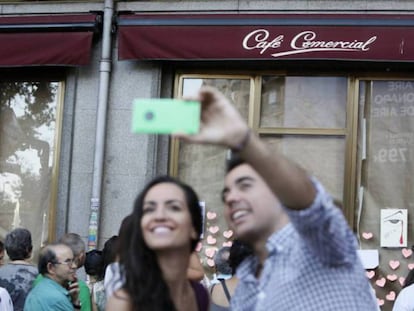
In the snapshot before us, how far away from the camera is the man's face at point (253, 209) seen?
2672 mm

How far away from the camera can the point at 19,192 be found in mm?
9797

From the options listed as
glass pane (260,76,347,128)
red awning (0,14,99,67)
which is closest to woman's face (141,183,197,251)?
glass pane (260,76,347,128)

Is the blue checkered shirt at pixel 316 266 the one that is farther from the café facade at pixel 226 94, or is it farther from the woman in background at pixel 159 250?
the café facade at pixel 226 94

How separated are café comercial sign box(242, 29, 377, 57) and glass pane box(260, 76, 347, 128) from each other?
530 mm

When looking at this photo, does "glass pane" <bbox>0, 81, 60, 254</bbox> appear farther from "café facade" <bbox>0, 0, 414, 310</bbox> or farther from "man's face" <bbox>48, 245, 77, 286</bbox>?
"man's face" <bbox>48, 245, 77, 286</bbox>

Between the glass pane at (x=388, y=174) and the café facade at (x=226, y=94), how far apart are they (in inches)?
0.5

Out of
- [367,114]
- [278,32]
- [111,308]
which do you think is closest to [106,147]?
[278,32]

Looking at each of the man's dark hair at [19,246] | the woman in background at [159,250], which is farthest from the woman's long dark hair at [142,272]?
the man's dark hair at [19,246]

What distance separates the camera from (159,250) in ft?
10.3

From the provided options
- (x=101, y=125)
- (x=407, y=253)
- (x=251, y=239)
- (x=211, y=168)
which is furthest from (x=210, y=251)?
(x=251, y=239)

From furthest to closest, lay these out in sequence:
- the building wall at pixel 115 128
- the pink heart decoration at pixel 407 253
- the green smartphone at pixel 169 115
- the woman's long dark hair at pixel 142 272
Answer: the building wall at pixel 115 128 → the pink heart decoration at pixel 407 253 → the woman's long dark hair at pixel 142 272 → the green smartphone at pixel 169 115

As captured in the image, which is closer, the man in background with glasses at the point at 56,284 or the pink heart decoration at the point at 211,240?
the man in background with glasses at the point at 56,284

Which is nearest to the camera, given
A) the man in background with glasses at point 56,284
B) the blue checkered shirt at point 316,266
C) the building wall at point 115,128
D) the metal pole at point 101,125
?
the blue checkered shirt at point 316,266

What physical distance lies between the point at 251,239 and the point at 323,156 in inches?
253
